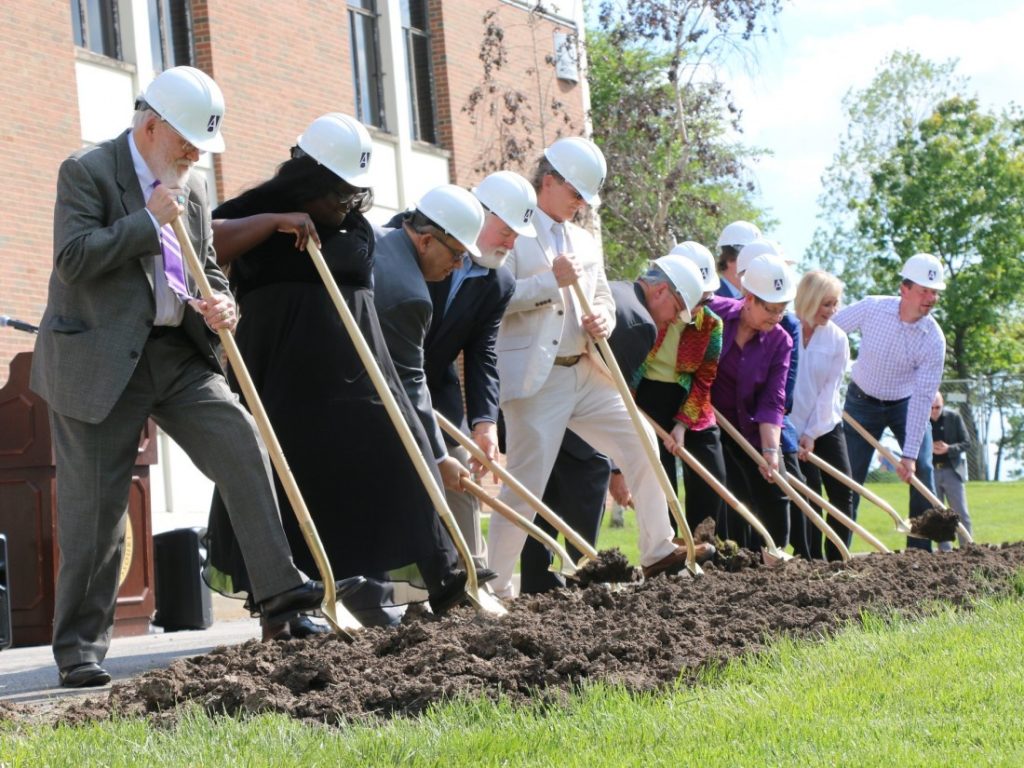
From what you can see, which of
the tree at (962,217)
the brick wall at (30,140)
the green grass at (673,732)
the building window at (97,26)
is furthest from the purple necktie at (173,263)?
the tree at (962,217)

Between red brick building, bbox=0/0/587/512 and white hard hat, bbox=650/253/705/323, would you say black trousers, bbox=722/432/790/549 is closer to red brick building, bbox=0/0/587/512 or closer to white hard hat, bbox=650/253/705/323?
white hard hat, bbox=650/253/705/323

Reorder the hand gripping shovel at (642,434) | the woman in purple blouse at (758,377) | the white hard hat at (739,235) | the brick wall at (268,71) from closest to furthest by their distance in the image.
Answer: the hand gripping shovel at (642,434), the woman in purple blouse at (758,377), the white hard hat at (739,235), the brick wall at (268,71)

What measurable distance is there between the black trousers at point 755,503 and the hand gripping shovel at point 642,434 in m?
1.59

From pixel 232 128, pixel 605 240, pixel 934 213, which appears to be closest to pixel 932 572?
pixel 232 128

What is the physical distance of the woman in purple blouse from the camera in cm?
1052

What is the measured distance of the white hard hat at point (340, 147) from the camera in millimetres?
7031

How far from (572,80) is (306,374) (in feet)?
62.1

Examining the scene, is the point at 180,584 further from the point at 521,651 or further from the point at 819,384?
the point at 521,651

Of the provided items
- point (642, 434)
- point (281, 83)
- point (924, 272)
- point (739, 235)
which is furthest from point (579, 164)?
point (281, 83)

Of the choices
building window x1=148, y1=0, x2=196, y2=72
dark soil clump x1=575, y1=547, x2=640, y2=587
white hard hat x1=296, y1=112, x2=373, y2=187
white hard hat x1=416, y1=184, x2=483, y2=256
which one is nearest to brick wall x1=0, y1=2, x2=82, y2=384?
building window x1=148, y1=0, x2=196, y2=72

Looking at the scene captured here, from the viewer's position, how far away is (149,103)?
660 cm

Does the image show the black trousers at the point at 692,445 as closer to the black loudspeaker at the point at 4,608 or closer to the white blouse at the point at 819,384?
the white blouse at the point at 819,384

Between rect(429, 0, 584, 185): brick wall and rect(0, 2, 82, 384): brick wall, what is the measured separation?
698cm

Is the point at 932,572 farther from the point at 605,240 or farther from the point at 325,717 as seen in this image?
the point at 605,240
